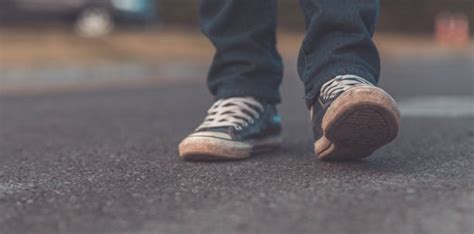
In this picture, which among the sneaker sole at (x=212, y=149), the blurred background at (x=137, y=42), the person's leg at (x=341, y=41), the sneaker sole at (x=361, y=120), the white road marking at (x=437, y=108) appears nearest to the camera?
the sneaker sole at (x=361, y=120)

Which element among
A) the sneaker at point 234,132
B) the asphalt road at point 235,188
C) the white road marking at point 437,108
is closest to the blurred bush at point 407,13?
the white road marking at point 437,108

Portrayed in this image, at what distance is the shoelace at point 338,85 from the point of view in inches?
77.7

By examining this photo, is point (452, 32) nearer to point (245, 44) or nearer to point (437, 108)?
point (437, 108)

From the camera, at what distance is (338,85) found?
2.00 meters

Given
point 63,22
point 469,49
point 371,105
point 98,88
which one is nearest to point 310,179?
point 371,105

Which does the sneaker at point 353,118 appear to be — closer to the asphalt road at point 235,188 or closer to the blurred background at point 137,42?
the asphalt road at point 235,188

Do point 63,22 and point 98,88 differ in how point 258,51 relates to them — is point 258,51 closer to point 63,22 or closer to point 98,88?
point 98,88

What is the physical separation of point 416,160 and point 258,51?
53cm

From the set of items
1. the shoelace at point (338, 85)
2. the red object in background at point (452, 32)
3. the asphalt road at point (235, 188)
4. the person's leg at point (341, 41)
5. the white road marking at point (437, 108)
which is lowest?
the red object in background at point (452, 32)

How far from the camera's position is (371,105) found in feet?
6.08

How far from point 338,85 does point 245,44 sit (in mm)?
457

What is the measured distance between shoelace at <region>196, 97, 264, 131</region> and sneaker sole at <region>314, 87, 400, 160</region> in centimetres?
40

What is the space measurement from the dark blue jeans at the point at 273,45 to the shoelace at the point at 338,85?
23 millimetres

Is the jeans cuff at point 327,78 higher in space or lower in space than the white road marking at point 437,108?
higher
